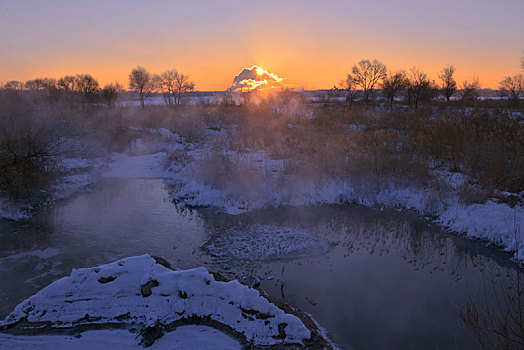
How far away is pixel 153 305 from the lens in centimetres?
382

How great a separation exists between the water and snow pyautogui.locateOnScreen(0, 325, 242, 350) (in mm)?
1464

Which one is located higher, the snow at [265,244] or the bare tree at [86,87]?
the bare tree at [86,87]

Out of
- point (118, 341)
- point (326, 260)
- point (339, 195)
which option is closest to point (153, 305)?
point (118, 341)

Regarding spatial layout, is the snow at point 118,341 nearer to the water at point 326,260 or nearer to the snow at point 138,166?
the water at point 326,260

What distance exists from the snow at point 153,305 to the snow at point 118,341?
0.40 feet

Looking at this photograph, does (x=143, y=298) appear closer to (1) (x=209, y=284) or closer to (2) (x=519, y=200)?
(1) (x=209, y=284)

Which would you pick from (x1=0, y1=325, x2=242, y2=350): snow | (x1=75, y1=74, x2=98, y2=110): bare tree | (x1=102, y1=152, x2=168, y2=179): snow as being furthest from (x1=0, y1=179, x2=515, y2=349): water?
(x1=75, y1=74, x2=98, y2=110): bare tree

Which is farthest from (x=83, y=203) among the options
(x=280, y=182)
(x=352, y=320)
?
(x=352, y=320)

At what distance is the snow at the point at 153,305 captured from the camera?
3617mm

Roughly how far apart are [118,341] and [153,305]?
1.68 feet

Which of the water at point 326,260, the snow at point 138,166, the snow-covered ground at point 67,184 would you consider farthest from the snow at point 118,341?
the snow at point 138,166

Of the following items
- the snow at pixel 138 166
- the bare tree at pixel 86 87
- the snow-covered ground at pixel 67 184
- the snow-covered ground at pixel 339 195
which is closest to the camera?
the snow-covered ground at pixel 339 195

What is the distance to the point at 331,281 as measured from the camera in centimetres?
556

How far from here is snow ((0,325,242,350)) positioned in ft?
11.0
